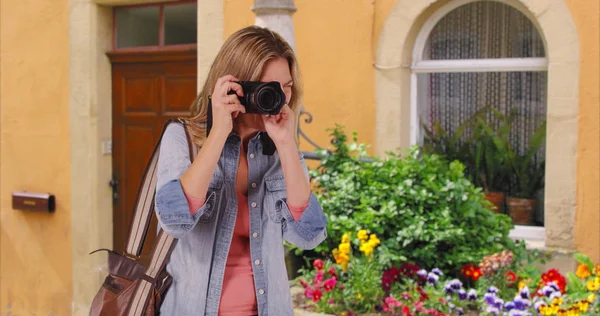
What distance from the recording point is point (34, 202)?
7402 millimetres

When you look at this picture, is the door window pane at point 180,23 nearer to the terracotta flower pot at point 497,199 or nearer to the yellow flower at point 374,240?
the terracotta flower pot at point 497,199

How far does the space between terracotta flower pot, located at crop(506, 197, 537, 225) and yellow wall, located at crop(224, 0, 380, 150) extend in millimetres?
1098

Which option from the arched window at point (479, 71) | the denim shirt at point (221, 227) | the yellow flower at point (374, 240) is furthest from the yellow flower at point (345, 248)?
the denim shirt at point (221, 227)

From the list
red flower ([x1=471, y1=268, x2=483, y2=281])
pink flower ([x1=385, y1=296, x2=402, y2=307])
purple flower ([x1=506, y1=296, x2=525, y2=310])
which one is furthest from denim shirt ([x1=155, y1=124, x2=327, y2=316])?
red flower ([x1=471, y1=268, x2=483, y2=281])

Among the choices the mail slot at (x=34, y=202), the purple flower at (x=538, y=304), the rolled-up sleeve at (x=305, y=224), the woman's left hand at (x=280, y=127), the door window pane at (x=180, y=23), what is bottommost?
the purple flower at (x=538, y=304)

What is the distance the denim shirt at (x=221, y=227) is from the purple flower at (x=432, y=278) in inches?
93.7

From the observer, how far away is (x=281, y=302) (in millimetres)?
2047

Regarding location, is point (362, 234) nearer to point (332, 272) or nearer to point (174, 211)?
point (332, 272)

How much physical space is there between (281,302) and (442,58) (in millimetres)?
3896

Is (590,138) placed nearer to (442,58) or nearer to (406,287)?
(442,58)

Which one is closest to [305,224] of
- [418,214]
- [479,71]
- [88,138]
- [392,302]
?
[392,302]

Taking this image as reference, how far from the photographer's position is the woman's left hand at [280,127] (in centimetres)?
200

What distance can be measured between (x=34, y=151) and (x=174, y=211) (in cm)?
603

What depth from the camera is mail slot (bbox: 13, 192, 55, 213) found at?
733 centimetres
